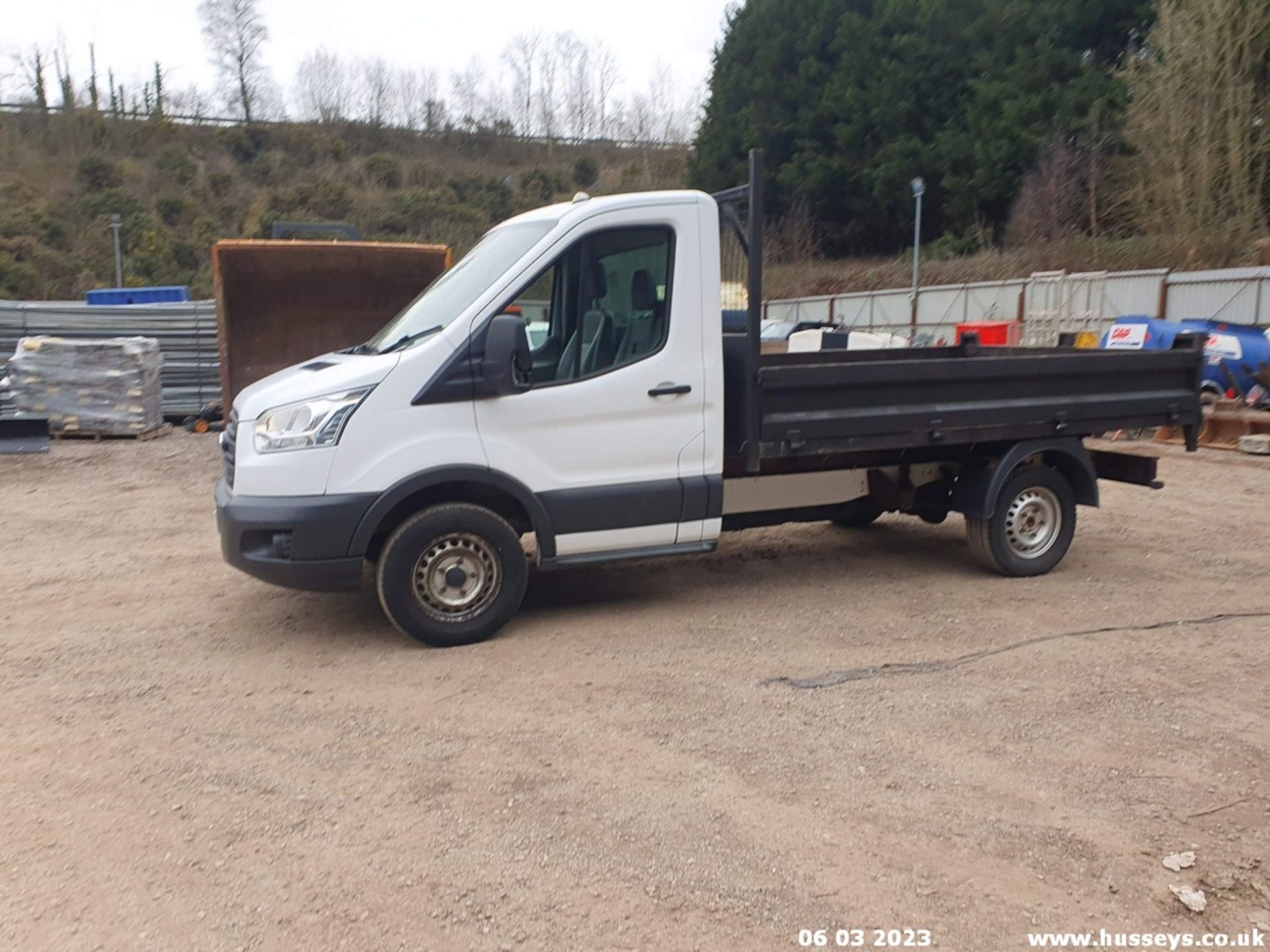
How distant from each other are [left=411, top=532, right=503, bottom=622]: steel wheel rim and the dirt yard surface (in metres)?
0.25

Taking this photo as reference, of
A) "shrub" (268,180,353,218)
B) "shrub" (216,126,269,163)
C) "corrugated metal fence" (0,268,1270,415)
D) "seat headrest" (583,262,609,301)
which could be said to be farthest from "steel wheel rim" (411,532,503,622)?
"shrub" (216,126,269,163)

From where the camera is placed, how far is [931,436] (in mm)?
6742

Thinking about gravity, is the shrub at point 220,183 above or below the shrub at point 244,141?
below

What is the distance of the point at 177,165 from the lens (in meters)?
48.4

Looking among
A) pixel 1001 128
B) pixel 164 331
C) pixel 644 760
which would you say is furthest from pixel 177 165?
pixel 644 760

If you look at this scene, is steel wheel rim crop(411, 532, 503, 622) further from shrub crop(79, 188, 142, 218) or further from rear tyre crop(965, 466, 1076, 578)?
shrub crop(79, 188, 142, 218)

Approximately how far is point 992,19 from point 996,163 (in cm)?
644

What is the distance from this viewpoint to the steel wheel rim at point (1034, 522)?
732 cm

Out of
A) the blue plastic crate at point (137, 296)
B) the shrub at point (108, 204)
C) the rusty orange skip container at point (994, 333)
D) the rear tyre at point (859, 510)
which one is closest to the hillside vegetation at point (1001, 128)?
the rusty orange skip container at point (994, 333)

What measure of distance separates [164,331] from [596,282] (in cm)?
1316

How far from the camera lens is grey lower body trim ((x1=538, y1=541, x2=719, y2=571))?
6.11 metres

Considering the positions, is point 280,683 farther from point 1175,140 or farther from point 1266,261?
point 1175,140

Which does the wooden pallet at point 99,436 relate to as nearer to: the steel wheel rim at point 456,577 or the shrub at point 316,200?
the steel wheel rim at point 456,577

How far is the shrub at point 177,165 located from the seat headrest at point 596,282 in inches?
1886
